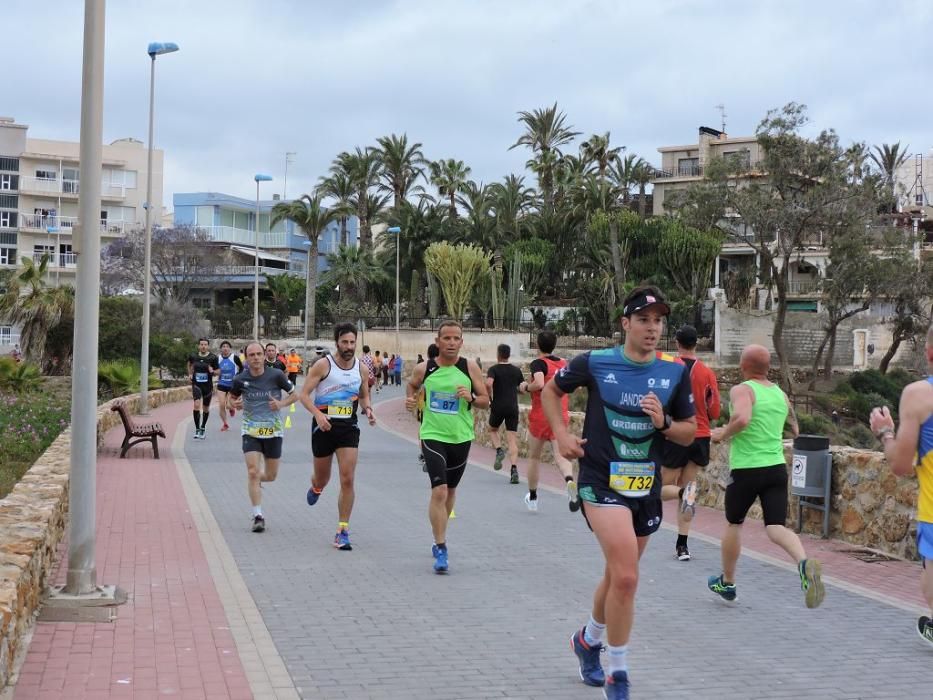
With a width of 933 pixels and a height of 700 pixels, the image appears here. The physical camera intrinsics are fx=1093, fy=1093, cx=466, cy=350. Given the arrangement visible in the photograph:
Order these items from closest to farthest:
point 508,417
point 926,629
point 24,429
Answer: point 926,629
point 508,417
point 24,429

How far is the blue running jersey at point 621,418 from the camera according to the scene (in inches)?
210

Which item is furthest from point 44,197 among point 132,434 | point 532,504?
point 532,504

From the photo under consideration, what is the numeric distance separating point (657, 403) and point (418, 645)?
2.24 metres

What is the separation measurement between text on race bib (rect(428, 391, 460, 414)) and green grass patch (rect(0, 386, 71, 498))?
5.06 m

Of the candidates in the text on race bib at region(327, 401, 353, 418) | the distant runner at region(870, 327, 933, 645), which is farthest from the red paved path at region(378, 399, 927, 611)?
the text on race bib at region(327, 401, 353, 418)

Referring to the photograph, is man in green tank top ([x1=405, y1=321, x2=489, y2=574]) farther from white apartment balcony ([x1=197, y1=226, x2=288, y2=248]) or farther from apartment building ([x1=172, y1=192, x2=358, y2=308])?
white apartment balcony ([x1=197, y1=226, x2=288, y2=248])

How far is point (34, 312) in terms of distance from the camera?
37.1 meters

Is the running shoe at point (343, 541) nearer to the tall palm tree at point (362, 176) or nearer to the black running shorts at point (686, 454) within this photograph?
the black running shorts at point (686, 454)

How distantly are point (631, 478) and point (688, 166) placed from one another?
7535 centimetres

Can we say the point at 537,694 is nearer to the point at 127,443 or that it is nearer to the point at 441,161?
the point at 127,443

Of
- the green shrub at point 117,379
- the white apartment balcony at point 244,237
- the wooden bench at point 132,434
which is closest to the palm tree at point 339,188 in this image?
the white apartment balcony at point 244,237

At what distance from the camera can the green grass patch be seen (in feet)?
45.9

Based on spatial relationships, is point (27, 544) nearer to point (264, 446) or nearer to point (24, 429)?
point (264, 446)

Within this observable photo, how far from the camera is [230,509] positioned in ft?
38.9
